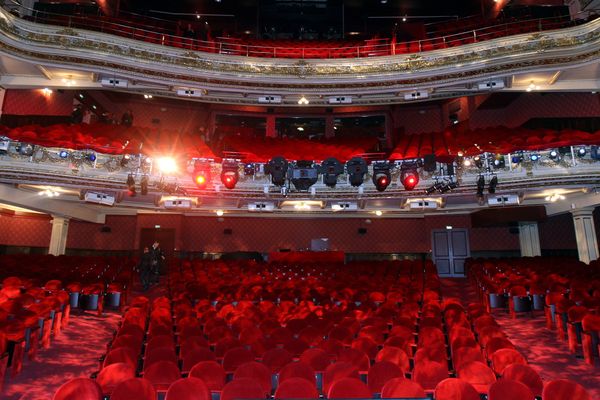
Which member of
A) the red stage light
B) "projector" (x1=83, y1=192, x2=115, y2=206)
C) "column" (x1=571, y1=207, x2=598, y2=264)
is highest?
the red stage light

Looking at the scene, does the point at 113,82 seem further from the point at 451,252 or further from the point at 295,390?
the point at 451,252

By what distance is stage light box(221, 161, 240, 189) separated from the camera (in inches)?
422

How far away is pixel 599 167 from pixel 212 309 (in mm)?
8852

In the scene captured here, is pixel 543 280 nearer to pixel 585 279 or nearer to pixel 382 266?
pixel 585 279

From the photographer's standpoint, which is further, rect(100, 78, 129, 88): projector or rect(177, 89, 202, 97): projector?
rect(177, 89, 202, 97): projector

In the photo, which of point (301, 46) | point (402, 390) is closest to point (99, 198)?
point (301, 46)

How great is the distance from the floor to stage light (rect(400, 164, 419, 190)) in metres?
3.45

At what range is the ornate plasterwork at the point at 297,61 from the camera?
36.3 feet

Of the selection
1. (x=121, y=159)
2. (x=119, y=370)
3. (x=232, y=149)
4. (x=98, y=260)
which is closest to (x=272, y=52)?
(x=232, y=149)

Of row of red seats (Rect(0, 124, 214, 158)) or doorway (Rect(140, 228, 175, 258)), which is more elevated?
row of red seats (Rect(0, 124, 214, 158))

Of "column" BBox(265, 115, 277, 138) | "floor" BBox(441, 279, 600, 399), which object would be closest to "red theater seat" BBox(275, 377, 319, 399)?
"floor" BBox(441, 279, 600, 399)

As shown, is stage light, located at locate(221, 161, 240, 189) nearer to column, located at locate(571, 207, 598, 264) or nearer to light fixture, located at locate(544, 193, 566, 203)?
light fixture, located at locate(544, 193, 566, 203)

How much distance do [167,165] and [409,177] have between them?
6032 millimetres

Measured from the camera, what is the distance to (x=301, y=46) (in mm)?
15422
